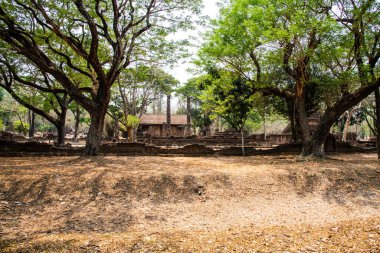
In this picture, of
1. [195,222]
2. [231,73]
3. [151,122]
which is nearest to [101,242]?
[195,222]

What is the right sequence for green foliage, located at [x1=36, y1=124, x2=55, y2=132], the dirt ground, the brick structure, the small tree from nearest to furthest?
1. the dirt ground
2. the small tree
3. the brick structure
4. green foliage, located at [x1=36, y1=124, x2=55, y2=132]

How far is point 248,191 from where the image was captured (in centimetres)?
812

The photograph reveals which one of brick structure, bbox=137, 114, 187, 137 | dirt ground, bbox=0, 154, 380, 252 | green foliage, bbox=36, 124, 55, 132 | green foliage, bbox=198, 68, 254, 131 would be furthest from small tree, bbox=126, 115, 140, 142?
green foliage, bbox=36, 124, 55, 132

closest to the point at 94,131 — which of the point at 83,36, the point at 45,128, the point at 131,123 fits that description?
the point at 83,36

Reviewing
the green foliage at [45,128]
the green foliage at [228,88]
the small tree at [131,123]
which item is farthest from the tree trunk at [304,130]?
the green foliage at [45,128]

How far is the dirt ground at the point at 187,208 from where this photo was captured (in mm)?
4859

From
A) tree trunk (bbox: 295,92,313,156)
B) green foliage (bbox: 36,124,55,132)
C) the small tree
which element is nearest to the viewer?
tree trunk (bbox: 295,92,313,156)

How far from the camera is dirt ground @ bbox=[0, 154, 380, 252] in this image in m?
4.86

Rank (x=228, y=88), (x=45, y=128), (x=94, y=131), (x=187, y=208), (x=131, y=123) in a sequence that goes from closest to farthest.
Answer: (x=187, y=208) → (x=94, y=131) → (x=228, y=88) → (x=131, y=123) → (x=45, y=128)

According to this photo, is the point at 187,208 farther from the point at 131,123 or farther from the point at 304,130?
the point at 131,123

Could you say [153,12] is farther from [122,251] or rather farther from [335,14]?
[122,251]

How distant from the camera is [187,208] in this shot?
7.10m

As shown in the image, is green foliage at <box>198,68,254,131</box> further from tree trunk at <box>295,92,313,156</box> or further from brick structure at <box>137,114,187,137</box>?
brick structure at <box>137,114,187,137</box>

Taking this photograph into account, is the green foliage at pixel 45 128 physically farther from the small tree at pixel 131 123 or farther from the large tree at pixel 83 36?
the large tree at pixel 83 36
